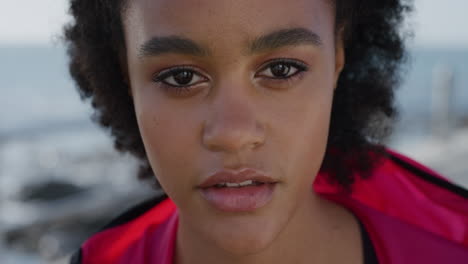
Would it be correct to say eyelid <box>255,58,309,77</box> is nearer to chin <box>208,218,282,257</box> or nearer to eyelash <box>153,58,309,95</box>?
eyelash <box>153,58,309,95</box>

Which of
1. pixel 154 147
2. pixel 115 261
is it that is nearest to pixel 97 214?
pixel 115 261

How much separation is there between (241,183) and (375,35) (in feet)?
3.43

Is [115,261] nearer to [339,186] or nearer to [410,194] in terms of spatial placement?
[339,186]

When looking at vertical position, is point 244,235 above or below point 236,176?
below

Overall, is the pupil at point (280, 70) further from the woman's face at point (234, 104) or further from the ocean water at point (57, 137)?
the ocean water at point (57, 137)

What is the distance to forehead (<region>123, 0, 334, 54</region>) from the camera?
1375 mm

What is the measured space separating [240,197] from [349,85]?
0.94m

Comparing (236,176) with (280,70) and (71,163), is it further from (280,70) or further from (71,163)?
(71,163)

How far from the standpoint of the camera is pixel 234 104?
1380mm

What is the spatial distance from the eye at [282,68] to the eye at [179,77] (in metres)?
0.17

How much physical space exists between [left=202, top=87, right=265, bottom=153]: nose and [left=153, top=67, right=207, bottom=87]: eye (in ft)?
0.33

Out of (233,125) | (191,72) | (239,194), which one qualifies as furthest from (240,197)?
(191,72)

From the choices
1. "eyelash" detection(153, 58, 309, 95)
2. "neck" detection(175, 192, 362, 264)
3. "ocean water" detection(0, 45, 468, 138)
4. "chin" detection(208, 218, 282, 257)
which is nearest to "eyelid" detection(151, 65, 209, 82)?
"eyelash" detection(153, 58, 309, 95)

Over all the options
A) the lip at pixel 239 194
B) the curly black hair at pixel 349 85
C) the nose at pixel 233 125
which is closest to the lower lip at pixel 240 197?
the lip at pixel 239 194
